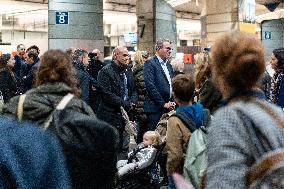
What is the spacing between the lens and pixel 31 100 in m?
3.61

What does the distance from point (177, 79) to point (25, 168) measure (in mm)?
3115

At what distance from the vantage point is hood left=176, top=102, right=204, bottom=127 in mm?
4234

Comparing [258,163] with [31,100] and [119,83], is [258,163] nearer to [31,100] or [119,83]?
[31,100]

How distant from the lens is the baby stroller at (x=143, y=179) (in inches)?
230

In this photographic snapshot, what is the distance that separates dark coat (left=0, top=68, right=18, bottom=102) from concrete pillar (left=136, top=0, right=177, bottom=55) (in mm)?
5795

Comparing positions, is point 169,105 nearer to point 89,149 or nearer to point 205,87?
point 205,87

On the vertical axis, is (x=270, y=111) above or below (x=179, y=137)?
above

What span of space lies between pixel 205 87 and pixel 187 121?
119 centimetres

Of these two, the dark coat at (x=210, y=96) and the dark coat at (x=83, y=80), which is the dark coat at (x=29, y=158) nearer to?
the dark coat at (x=210, y=96)

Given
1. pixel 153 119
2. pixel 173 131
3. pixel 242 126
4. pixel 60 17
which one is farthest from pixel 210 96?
pixel 60 17

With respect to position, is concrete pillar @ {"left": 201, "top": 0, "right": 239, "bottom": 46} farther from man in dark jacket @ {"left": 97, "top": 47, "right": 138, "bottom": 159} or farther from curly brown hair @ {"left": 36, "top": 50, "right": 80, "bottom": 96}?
curly brown hair @ {"left": 36, "top": 50, "right": 80, "bottom": 96}

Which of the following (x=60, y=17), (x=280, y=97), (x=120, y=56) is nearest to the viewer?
(x=280, y=97)

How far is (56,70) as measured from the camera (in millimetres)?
3969

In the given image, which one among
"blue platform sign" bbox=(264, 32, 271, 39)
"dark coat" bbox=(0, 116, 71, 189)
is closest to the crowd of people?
"dark coat" bbox=(0, 116, 71, 189)
